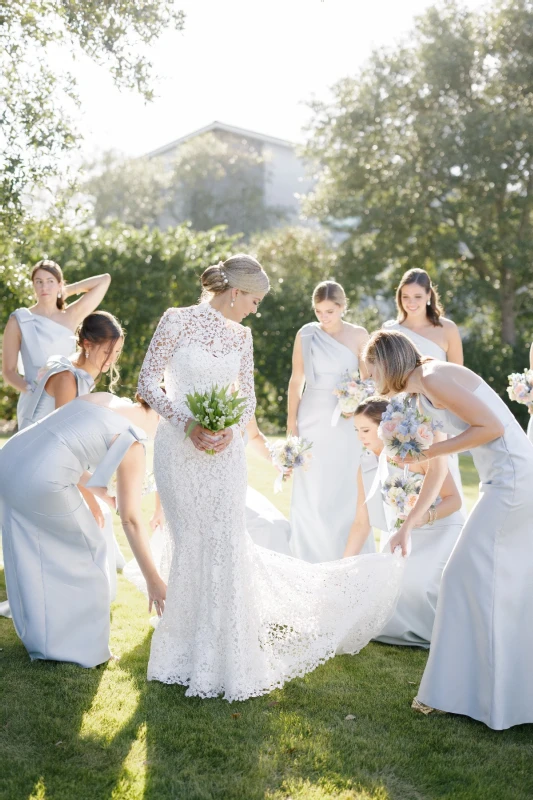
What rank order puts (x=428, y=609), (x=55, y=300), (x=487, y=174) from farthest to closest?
1. (x=487, y=174)
2. (x=55, y=300)
3. (x=428, y=609)

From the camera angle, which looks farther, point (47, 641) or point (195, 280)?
point (195, 280)

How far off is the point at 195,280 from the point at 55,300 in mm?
9308

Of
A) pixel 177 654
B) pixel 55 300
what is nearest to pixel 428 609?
pixel 177 654

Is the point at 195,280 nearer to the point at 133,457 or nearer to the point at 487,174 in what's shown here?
the point at 487,174

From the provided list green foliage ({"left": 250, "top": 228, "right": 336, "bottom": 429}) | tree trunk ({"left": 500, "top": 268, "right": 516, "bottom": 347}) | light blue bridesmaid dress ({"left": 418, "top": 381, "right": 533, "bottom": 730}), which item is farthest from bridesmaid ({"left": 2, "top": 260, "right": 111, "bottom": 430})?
tree trunk ({"left": 500, "top": 268, "right": 516, "bottom": 347})

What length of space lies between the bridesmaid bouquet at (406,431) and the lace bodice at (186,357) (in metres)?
0.91

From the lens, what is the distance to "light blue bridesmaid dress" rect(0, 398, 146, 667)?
16.0 ft

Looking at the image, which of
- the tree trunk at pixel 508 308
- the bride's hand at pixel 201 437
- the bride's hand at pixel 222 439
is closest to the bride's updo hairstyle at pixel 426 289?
the bride's hand at pixel 222 439

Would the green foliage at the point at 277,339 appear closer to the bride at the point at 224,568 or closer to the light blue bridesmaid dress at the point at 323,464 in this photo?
the light blue bridesmaid dress at the point at 323,464

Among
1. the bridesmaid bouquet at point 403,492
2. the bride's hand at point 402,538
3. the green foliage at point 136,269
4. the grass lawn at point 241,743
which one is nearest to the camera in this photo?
the grass lawn at point 241,743

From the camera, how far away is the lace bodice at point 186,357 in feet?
15.8

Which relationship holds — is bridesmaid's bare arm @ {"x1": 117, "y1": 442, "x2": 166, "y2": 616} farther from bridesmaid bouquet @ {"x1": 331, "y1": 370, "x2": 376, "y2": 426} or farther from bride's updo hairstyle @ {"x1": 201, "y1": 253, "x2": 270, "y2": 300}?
bridesmaid bouquet @ {"x1": 331, "y1": 370, "x2": 376, "y2": 426}

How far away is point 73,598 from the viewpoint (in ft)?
16.4

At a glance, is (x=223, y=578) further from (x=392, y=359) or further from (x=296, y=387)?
(x=296, y=387)
